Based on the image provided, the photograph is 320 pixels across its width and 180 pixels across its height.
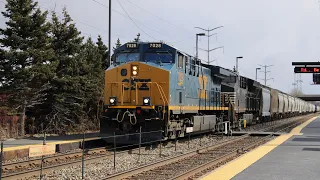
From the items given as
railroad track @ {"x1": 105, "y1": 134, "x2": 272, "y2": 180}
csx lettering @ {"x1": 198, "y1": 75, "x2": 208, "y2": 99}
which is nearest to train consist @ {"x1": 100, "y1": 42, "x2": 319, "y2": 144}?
csx lettering @ {"x1": 198, "y1": 75, "x2": 208, "y2": 99}

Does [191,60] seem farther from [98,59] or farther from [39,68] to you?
[98,59]

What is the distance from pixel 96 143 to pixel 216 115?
28.8 ft

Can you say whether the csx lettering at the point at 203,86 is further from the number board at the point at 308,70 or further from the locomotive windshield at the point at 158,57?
the number board at the point at 308,70

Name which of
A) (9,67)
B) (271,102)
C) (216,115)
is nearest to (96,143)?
(9,67)

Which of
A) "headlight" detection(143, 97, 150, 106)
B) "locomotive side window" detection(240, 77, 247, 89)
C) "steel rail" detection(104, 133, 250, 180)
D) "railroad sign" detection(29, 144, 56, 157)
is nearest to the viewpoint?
"railroad sign" detection(29, 144, 56, 157)

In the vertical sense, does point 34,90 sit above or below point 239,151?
above

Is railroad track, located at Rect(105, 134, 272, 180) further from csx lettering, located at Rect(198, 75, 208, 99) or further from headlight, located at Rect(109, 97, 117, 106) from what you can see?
csx lettering, located at Rect(198, 75, 208, 99)

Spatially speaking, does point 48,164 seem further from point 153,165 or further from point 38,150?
point 38,150

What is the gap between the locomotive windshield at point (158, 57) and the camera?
50.7ft

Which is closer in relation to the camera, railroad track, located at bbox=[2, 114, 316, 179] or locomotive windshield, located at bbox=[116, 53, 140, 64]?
railroad track, located at bbox=[2, 114, 316, 179]

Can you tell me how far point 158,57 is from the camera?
1557 centimetres

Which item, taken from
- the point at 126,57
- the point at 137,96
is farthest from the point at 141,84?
the point at 126,57

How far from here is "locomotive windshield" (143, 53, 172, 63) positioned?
15.5m

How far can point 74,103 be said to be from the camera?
21.7 m
